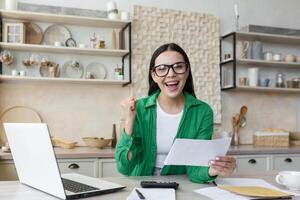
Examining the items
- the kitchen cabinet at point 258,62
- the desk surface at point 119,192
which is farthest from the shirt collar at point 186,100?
the kitchen cabinet at point 258,62

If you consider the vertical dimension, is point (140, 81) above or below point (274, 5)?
below

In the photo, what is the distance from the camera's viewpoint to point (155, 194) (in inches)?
49.6

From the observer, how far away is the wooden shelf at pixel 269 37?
Answer: 363cm

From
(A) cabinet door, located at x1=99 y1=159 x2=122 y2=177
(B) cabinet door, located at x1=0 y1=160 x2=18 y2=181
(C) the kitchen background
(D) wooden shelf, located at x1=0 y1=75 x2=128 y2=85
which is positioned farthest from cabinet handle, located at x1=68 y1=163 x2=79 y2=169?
(D) wooden shelf, located at x1=0 y1=75 x2=128 y2=85

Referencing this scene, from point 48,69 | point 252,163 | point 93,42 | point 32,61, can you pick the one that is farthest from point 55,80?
point 252,163

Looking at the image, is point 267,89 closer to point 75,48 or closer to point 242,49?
point 242,49

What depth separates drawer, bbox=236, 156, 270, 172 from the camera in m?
3.06

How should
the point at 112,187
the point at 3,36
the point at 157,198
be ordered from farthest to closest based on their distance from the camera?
the point at 3,36 < the point at 112,187 < the point at 157,198

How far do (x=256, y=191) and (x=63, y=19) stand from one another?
2.41 meters

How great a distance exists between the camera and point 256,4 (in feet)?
12.8

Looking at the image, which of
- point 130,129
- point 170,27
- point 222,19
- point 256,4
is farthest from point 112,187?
point 256,4

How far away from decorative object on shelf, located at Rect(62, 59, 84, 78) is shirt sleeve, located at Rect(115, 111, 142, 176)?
170cm

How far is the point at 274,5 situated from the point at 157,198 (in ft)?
11.0

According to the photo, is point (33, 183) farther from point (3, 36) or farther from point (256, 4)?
point (256, 4)
